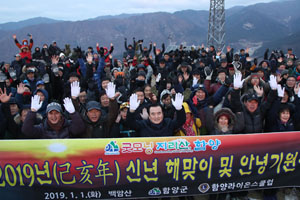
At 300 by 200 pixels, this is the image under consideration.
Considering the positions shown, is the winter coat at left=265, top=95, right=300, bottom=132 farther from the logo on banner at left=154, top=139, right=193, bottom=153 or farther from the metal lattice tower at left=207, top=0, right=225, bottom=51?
the metal lattice tower at left=207, top=0, right=225, bottom=51

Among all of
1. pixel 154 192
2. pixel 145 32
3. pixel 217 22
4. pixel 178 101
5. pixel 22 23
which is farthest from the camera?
pixel 22 23

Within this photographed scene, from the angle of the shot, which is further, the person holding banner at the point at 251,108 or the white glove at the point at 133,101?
the person holding banner at the point at 251,108

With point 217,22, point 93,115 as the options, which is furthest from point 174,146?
point 217,22

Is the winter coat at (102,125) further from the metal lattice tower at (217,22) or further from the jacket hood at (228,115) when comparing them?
the metal lattice tower at (217,22)

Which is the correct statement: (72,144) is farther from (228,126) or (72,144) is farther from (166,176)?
(228,126)

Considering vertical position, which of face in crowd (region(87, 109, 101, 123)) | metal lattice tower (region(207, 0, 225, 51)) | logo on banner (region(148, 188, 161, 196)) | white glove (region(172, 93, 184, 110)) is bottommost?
logo on banner (region(148, 188, 161, 196))

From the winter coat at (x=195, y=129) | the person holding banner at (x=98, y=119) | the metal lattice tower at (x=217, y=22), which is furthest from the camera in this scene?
the metal lattice tower at (x=217, y=22)

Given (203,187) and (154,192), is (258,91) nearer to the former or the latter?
(203,187)

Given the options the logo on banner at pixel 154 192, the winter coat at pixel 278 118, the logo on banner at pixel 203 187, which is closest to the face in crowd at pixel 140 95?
the logo on banner at pixel 154 192

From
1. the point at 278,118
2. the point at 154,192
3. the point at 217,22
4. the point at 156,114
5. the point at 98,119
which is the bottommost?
the point at 154,192

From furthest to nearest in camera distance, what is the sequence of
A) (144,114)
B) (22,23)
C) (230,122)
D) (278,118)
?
1. (22,23)
2. (144,114)
3. (278,118)
4. (230,122)

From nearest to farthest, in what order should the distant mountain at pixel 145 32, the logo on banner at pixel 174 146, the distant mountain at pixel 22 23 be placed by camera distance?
the logo on banner at pixel 174 146, the distant mountain at pixel 145 32, the distant mountain at pixel 22 23

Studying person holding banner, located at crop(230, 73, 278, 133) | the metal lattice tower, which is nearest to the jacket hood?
person holding banner, located at crop(230, 73, 278, 133)

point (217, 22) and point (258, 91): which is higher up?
point (217, 22)
